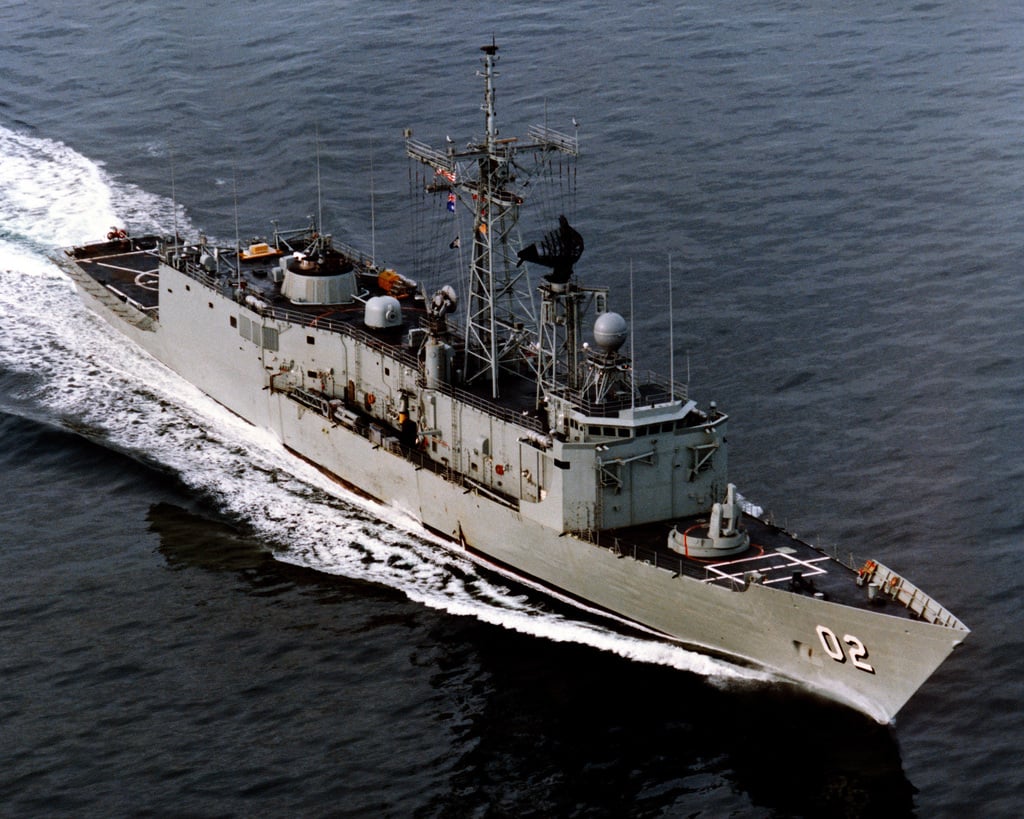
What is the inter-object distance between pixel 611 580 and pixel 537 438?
544 cm

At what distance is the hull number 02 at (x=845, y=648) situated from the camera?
4912 centimetres

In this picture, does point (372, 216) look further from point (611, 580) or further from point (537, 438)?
point (611, 580)

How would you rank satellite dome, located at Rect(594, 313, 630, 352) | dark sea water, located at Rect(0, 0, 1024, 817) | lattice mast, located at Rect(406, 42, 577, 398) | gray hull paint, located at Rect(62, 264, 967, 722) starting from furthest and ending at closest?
lattice mast, located at Rect(406, 42, 577, 398) → satellite dome, located at Rect(594, 313, 630, 352) → gray hull paint, located at Rect(62, 264, 967, 722) → dark sea water, located at Rect(0, 0, 1024, 817)

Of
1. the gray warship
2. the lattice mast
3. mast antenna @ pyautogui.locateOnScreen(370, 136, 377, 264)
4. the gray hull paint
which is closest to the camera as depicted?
the gray hull paint

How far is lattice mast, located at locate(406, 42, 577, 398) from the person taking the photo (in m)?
59.4

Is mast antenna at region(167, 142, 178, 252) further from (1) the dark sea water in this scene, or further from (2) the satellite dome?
(2) the satellite dome

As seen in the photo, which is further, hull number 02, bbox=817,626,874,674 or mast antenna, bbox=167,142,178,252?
mast antenna, bbox=167,142,178,252

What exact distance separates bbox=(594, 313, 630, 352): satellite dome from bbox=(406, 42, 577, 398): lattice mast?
5.67m

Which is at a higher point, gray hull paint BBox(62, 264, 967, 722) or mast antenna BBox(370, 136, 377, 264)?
mast antenna BBox(370, 136, 377, 264)

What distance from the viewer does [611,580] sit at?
181 ft

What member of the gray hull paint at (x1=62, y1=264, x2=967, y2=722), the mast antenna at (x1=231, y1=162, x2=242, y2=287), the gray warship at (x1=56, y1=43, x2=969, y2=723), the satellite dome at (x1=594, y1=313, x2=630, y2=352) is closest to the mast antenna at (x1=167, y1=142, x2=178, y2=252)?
the mast antenna at (x1=231, y1=162, x2=242, y2=287)

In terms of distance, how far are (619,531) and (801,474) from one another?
10.3m

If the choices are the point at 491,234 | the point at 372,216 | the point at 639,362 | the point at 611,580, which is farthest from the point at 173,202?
the point at 611,580

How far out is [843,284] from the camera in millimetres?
76125
